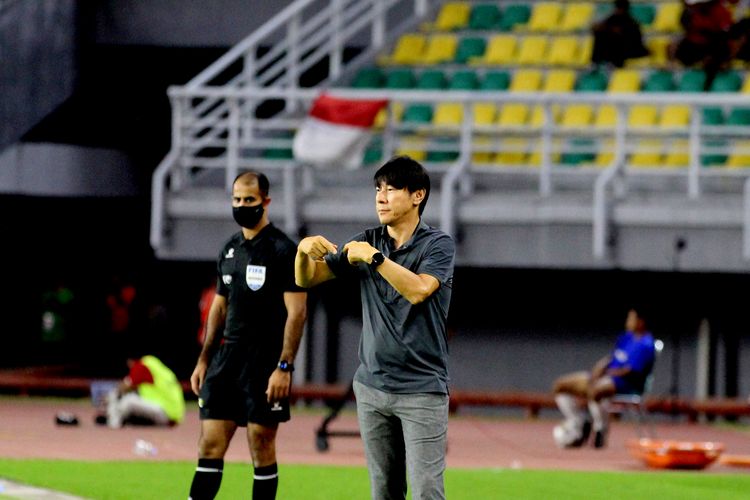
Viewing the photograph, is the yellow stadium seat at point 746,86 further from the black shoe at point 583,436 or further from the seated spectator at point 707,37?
the black shoe at point 583,436

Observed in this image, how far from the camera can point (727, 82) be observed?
24609mm

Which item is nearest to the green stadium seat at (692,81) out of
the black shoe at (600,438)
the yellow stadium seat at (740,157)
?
the yellow stadium seat at (740,157)

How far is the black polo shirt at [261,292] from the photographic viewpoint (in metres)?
10.7

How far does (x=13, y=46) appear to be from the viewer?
2534cm

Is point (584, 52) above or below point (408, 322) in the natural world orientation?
above

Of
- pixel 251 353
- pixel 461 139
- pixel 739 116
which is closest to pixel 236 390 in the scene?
pixel 251 353

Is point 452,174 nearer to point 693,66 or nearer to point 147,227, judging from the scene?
point 693,66

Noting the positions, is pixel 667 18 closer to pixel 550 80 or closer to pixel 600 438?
pixel 550 80

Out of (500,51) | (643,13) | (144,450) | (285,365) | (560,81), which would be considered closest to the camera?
(285,365)

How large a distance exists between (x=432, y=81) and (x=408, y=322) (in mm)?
17518

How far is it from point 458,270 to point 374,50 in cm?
390

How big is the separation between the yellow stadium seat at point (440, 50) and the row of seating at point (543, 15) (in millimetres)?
387

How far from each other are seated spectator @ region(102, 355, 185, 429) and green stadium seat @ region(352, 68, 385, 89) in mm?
6368

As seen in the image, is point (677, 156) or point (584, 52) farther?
point (584, 52)
